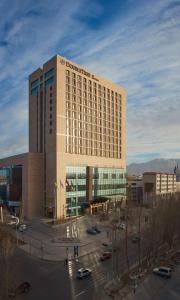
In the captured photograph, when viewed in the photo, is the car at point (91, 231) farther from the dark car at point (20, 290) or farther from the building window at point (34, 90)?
the building window at point (34, 90)

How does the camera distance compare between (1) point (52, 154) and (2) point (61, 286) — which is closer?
(2) point (61, 286)

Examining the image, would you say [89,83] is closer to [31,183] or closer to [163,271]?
[31,183]

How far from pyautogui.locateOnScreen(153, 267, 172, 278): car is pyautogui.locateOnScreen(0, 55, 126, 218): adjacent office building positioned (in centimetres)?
3480

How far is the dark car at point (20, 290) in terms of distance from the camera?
23.4m

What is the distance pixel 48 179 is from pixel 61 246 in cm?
2565

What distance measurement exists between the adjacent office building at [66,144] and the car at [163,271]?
34.8m

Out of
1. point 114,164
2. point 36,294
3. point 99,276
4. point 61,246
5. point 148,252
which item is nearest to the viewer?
point 36,294

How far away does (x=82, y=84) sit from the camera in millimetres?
72125

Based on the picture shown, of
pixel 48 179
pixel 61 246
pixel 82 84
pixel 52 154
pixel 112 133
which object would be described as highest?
pixel 82 84

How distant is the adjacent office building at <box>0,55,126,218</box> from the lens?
212 feet

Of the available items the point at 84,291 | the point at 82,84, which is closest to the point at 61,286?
the point at 84,291

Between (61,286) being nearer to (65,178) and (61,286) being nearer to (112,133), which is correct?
(65,178)

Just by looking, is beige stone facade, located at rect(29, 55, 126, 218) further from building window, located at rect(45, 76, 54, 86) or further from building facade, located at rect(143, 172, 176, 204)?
building facade, located at rect(143, 172, 176, 204)

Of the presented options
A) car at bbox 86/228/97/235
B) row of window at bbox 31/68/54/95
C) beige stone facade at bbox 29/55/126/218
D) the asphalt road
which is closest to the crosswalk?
the asphalt road
